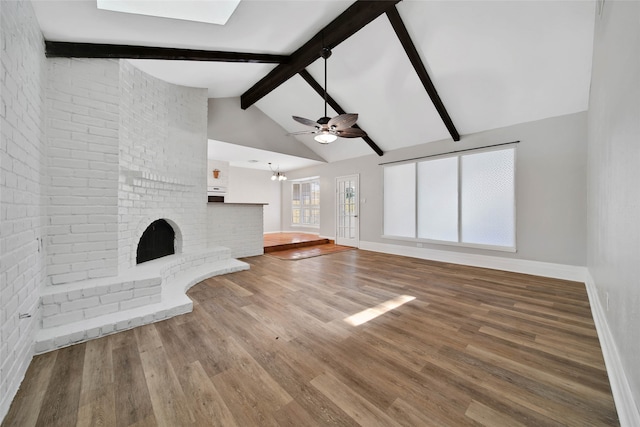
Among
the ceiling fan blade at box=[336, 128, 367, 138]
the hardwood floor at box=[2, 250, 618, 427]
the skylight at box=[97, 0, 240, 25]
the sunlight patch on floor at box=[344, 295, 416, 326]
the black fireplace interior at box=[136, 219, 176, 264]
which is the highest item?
the skylight at box=[97, 0, 240, 25]

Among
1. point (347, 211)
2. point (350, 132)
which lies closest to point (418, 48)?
point (350, 132)

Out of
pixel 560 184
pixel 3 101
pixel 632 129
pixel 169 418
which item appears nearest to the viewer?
pixel 632 129

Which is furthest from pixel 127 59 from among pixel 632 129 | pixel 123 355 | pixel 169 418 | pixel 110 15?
pixel 632 129

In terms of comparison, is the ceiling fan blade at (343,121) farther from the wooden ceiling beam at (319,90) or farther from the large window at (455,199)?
the large window at (455,199)

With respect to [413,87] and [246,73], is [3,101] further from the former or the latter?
[413,87]

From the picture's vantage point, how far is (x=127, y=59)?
2.85 m

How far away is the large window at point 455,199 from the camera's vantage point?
4332mm

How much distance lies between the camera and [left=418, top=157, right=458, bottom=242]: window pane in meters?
4.94

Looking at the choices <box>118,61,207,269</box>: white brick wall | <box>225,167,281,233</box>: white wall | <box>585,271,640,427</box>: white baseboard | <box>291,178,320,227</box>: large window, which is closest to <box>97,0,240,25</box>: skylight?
<box>118,61,207,269</box>: white brick wall

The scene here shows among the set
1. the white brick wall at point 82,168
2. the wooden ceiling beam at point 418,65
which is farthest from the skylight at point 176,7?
the wooden ceiling beam at point 418,65

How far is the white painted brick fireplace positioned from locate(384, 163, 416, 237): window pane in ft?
15.0

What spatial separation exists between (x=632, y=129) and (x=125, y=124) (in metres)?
4.22

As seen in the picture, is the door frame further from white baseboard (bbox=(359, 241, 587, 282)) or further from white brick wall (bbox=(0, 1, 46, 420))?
white brick wall (bbox=(0, 1, 46, 420))

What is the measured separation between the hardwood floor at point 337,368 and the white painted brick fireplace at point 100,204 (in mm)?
318
